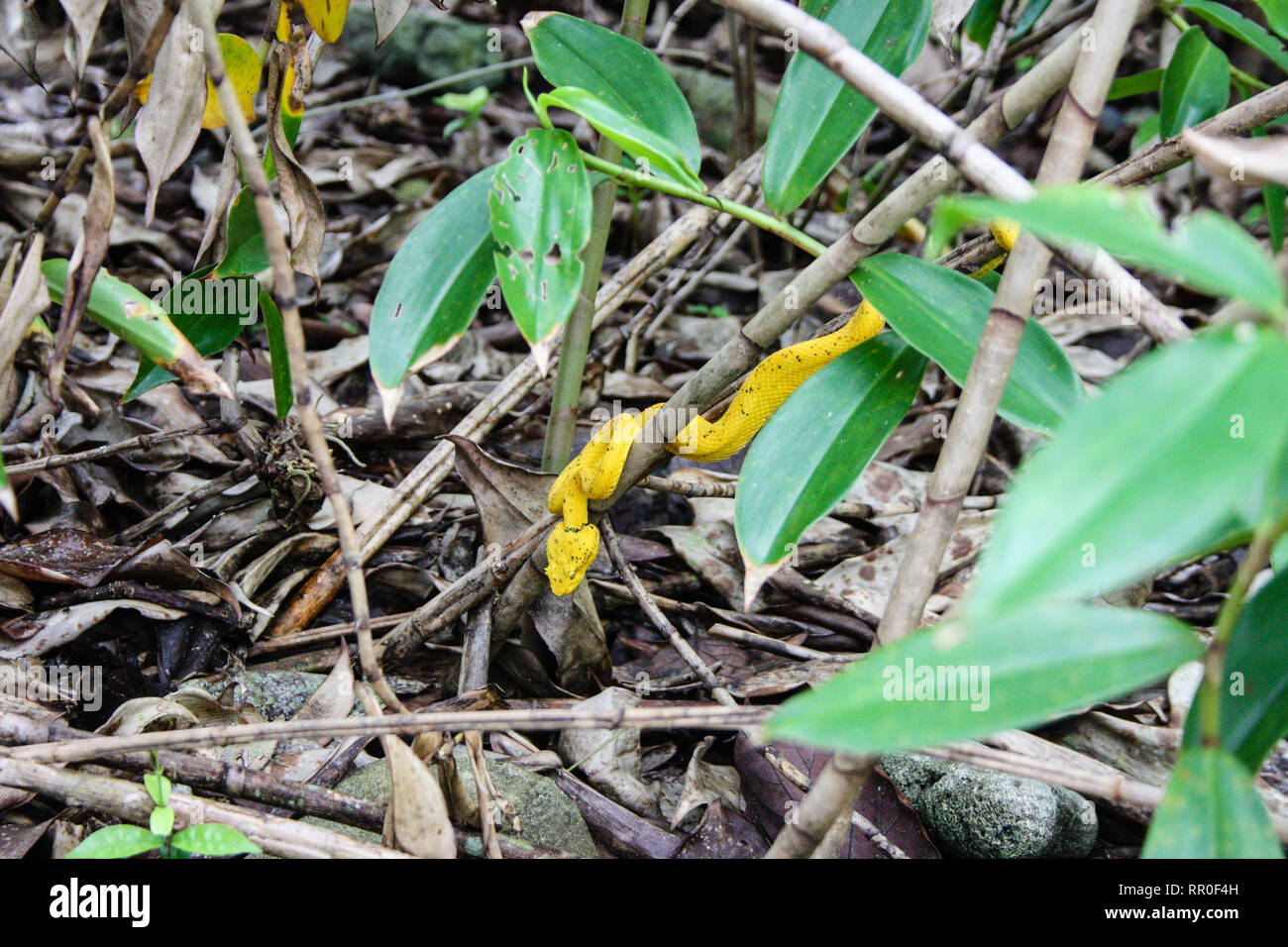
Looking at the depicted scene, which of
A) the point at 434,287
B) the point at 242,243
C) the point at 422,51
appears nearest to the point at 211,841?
the point at 434,287

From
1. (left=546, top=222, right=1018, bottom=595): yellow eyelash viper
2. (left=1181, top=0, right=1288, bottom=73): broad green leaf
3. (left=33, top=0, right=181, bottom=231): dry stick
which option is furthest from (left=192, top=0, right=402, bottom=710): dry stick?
(left=1181, top=0, right=1288, bottom=73): broad green leaf

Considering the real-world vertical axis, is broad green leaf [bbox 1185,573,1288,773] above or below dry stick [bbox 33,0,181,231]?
below

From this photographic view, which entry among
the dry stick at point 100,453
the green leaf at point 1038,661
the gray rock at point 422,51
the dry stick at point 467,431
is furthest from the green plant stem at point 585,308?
the gray rock at point 422,51

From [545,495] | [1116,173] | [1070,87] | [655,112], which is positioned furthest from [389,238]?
[1070,87]

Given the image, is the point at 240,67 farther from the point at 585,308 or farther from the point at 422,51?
the point at 422,51

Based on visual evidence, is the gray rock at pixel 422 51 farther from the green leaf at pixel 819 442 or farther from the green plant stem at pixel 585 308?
the green leaf at pixel 819 442

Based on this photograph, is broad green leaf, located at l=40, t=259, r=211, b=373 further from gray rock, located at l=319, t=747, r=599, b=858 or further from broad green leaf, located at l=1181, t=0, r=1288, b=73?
broad green leaf, located at l=1181, t=0, r=1288, b=73
